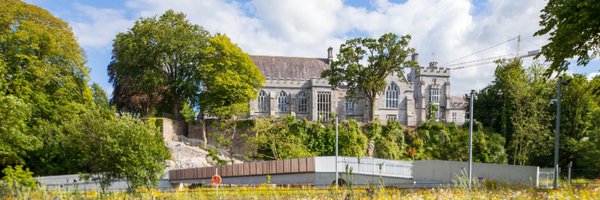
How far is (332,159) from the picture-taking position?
30219mm

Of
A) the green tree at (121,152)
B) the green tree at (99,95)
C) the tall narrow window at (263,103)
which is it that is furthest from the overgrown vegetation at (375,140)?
the green tree at (121,152)

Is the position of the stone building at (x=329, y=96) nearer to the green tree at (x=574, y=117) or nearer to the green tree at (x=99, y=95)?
the green tree at (x=574, y=117)

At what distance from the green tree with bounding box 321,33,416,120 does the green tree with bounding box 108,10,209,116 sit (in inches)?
505

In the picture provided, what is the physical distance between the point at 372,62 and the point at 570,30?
28.5 m

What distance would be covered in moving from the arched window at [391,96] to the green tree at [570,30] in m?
44.2

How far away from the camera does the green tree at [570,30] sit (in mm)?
13047

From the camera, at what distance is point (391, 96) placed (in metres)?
61.6

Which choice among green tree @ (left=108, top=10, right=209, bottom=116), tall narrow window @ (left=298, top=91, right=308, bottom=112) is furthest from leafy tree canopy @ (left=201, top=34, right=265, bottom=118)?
tall narrow window @ (left=298, top=91, right=308, bottom=112)

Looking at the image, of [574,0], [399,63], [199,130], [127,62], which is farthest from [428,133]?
[574,0]

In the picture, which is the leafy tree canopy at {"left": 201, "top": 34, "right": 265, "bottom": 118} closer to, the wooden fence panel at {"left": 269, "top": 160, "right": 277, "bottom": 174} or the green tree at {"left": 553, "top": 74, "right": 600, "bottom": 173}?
the wooden fence panel at {"left": 269, "top": 160, "right": 277, "bottom": 174}

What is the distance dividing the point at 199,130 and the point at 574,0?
34.1m

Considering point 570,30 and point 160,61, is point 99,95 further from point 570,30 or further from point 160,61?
point 570,30

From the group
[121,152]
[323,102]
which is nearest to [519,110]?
[323,102]

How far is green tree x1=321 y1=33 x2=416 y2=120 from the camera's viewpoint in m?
41.5
